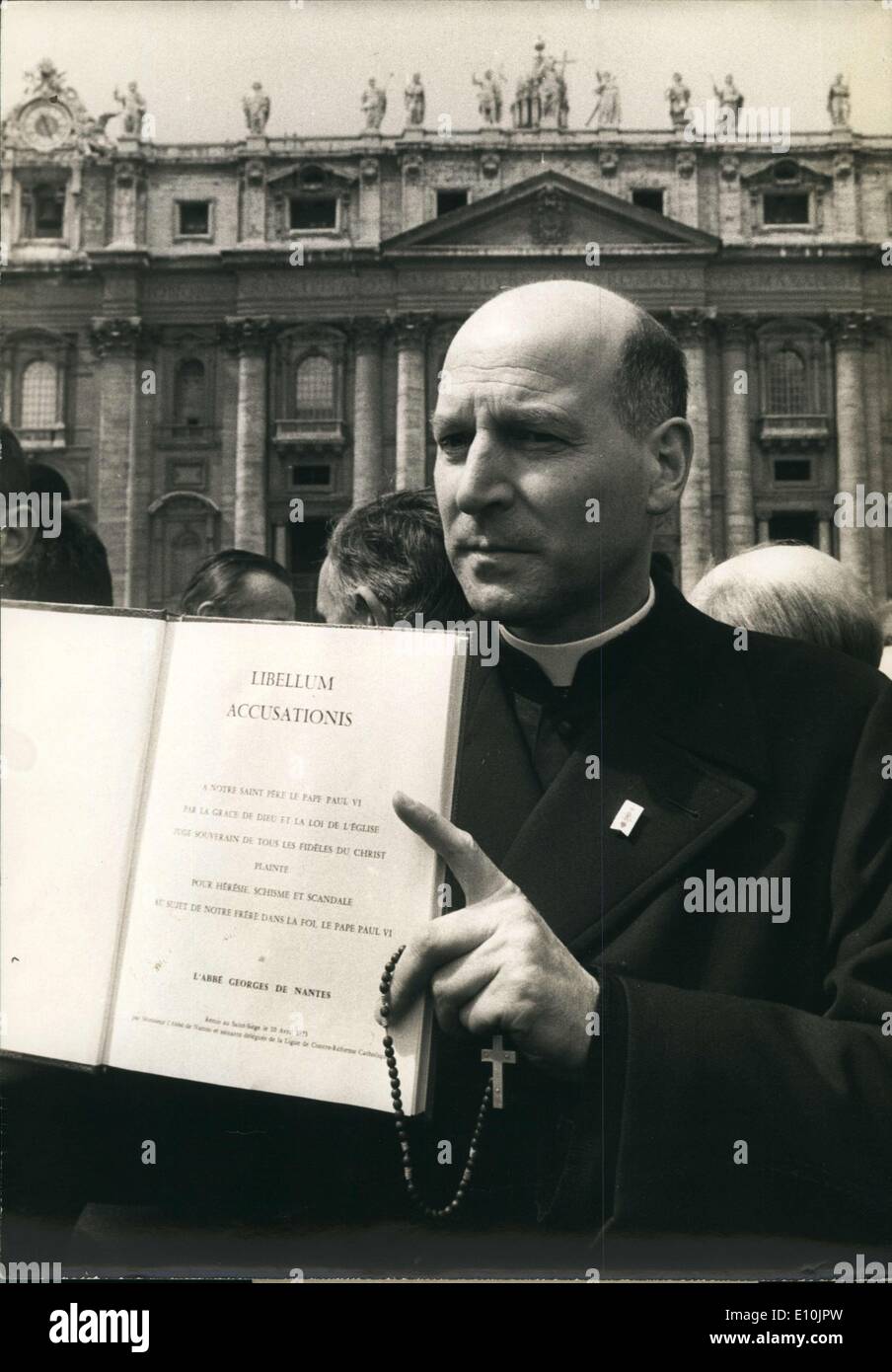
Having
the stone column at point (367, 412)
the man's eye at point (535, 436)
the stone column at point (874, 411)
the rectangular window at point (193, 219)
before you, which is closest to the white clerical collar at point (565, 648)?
the man's eye at point (535, 436)

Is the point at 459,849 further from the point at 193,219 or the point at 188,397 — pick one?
the point at 193,219

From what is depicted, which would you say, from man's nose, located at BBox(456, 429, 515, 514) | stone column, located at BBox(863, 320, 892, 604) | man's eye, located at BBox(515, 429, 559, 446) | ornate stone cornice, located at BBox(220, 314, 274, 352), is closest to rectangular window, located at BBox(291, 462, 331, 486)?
ornate stone cornice, located at BBox(220, 314, 274, 352)

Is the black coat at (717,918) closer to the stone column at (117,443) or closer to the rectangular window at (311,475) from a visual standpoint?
the rectangular window at (311,475)

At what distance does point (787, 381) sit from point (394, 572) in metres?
1.50

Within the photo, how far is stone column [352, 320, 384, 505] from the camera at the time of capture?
12.6 ft

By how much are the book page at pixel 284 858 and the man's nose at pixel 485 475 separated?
574 mm

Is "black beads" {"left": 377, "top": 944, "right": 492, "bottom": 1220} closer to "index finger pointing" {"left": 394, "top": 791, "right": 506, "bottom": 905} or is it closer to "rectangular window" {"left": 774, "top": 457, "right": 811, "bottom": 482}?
"index finger pointing" {"left": 394, "top": 791, "right": 506, "bottom": 905}

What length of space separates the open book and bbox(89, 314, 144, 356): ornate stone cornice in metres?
1.28

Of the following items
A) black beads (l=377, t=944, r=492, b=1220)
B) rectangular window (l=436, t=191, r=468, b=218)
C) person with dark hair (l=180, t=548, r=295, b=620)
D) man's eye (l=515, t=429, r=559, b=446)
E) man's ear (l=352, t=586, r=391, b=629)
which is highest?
rectangular window (l=436, t=191, r=468, b=218)

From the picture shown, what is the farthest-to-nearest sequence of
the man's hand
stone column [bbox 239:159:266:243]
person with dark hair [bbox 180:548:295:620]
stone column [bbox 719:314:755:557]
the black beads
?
stone column [bbox 239:159:266:243] < stone column [bbox 719:314:755:557] < person with dark hair [bbox 180:548:295:620] < the black beads < the man's hand
